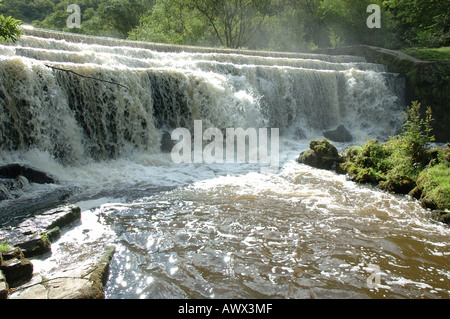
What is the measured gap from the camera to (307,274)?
11.4 feet

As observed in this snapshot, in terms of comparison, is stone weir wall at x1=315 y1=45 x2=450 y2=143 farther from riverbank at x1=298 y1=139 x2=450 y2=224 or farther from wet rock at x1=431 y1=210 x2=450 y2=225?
wet rock at x1=431 y1=210 x2=450 y2=225

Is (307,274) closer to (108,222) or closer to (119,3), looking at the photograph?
(108,222)

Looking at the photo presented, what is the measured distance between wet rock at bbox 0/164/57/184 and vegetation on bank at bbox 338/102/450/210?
651 cm

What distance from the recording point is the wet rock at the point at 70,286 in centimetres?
272

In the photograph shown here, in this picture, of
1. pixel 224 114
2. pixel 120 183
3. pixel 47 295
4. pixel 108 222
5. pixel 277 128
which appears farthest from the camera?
pixel 277 128

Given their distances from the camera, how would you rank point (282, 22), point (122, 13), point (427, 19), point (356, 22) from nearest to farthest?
point (427, 19) < point (356, 22) < point (282, 22) < point (122, 13)

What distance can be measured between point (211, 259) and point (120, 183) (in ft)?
12.1

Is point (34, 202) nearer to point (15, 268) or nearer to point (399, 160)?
point (15, 268)

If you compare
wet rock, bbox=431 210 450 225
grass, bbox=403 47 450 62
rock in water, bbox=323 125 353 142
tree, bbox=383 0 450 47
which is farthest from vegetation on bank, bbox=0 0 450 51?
wet rock, bbox=431 210 450 225

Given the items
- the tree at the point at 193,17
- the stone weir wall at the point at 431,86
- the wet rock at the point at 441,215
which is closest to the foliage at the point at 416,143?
the wet rock at the point at 441,215

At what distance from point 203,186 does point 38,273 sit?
149 inches

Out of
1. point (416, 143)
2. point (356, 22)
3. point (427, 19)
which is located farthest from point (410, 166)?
point (356, 22)

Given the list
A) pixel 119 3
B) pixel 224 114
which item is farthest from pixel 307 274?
pixel 119 3

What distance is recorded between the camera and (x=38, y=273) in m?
3.35
